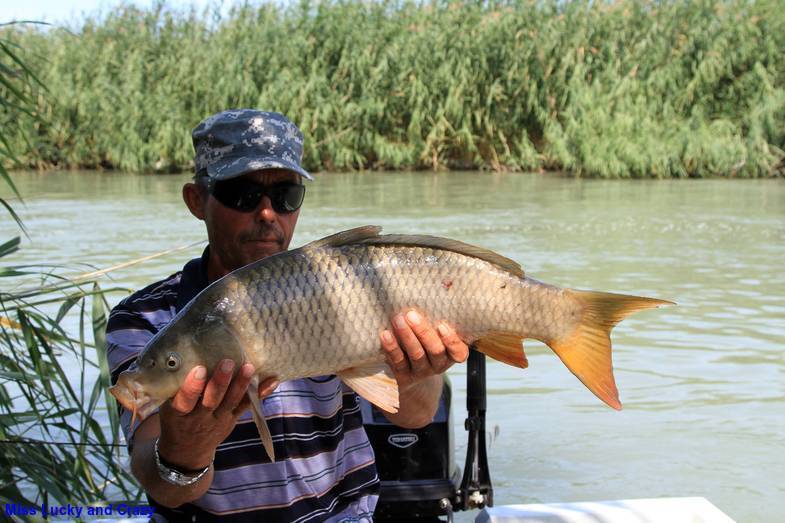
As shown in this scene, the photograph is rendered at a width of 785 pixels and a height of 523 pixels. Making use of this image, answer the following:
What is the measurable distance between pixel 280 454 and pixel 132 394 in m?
0.46

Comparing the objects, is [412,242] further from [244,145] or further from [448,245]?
[244,145]

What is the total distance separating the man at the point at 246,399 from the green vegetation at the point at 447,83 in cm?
1483

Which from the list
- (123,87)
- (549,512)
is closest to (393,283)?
(549,512)

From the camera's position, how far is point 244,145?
2.38 metres

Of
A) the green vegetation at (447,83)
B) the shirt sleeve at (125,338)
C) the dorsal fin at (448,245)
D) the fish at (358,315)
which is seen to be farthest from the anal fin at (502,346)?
the green vegetation at (447,83)

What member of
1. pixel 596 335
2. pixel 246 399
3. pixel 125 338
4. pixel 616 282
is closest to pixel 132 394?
pixel 246 399

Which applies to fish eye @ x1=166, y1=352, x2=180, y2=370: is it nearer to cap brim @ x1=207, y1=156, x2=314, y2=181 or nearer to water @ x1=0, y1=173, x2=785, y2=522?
cap brim @ x1=207, y1=156, x2=314, y2=181

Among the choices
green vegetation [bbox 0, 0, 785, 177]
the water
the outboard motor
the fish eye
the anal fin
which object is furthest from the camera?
green vegetation [bbox 0, 0, 785, 177]

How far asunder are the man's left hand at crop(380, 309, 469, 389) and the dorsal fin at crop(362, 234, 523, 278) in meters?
0.14

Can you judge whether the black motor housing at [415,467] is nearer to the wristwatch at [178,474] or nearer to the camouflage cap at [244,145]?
the camouflage cap at [244,145]

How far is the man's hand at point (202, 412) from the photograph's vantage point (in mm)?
1854

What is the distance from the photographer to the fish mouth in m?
1.85

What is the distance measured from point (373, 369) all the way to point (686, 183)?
575 inches

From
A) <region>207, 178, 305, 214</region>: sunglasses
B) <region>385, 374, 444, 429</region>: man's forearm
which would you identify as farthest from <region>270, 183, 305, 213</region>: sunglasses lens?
<region>385, 374, 444, 429</region>: man's forearm
